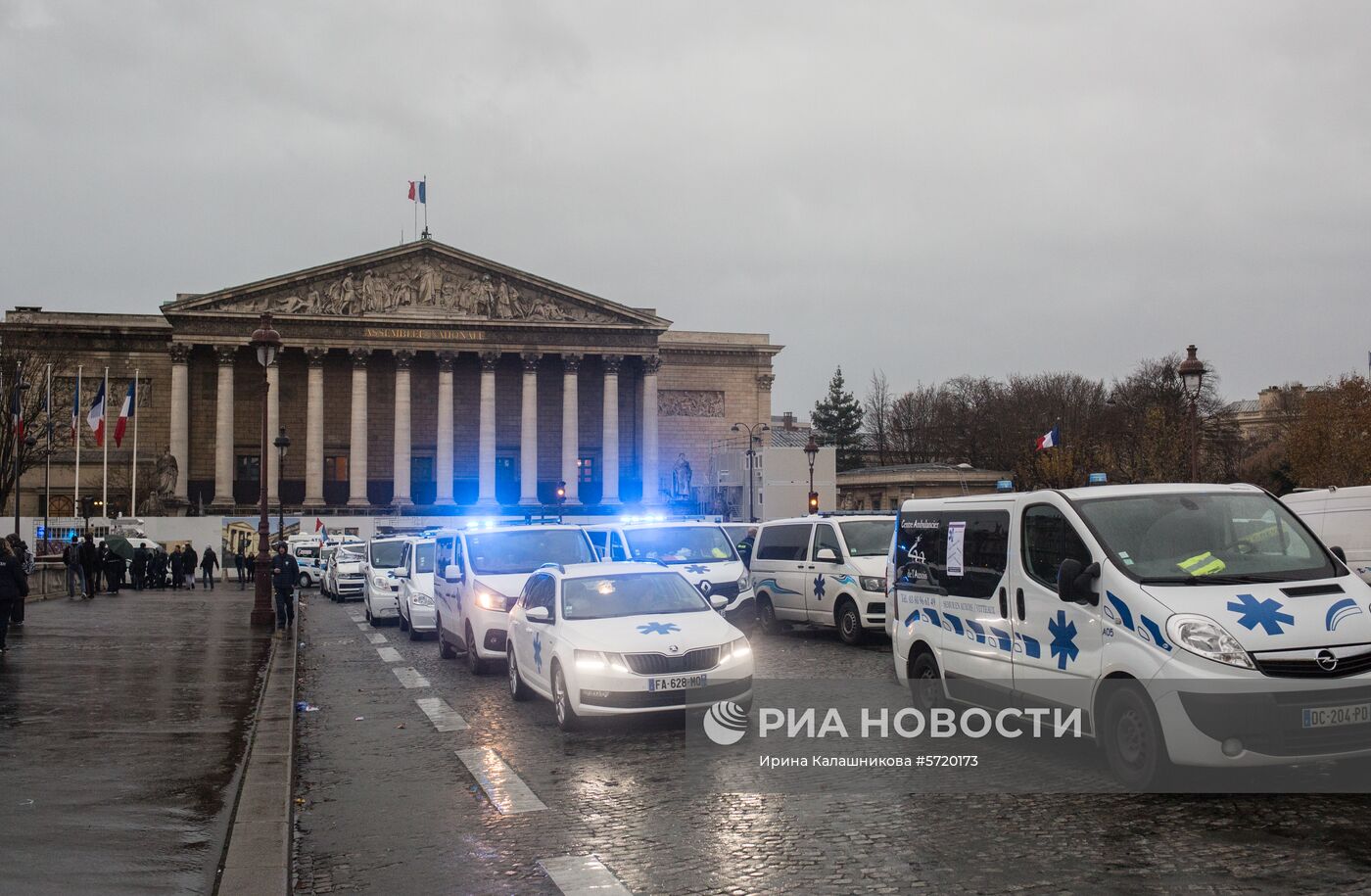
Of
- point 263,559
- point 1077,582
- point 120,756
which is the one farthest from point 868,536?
point 120,756

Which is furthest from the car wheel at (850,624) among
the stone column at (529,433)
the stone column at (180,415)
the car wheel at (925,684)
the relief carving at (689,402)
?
the relief carving at (689,402)

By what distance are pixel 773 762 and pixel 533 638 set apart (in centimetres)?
365

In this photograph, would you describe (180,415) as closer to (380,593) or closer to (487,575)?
(380,593)

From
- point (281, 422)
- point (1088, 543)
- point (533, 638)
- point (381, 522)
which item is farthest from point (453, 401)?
point (1088, 543)

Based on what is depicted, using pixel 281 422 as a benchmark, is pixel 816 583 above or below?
below

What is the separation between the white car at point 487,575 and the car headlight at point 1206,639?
9.69 meters

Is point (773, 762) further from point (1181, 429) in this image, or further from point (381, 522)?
point (1181, 429)

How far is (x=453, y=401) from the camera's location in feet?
240

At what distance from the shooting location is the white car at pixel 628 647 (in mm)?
10797

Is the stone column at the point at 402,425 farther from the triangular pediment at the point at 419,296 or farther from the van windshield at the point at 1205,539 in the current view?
the van windshield at the point at 1205,539

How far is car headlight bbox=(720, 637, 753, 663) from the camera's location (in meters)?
11.1

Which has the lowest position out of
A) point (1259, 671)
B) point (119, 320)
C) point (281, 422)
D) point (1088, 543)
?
point (1259, 671)

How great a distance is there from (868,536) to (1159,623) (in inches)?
448

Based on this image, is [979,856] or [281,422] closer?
[979,856]
